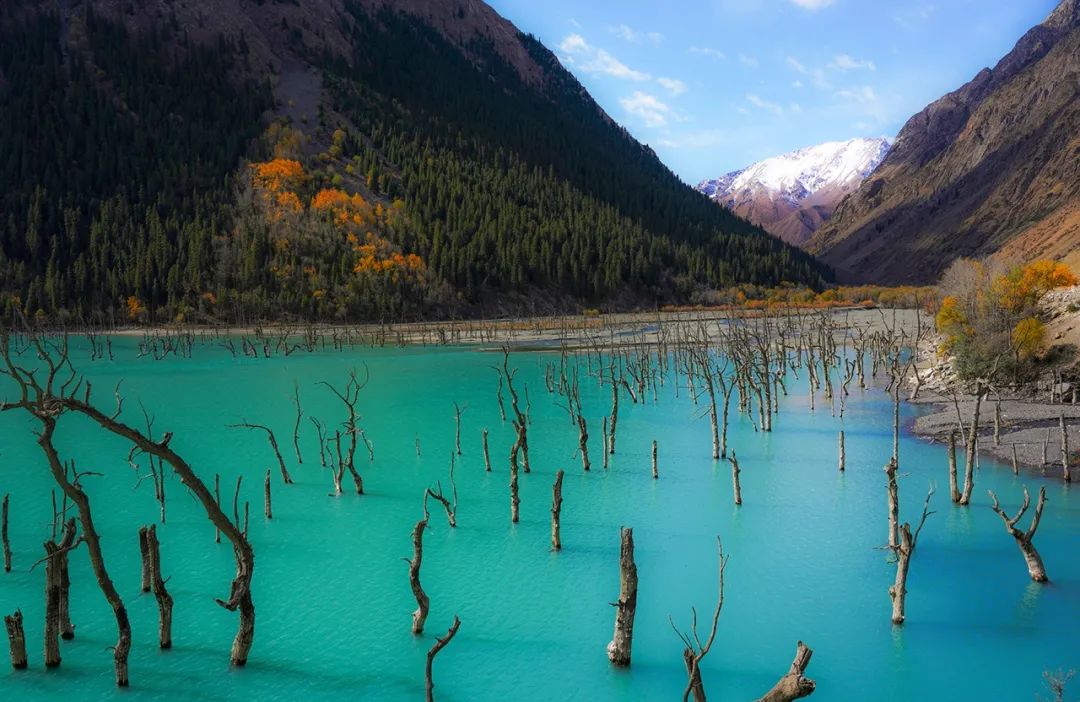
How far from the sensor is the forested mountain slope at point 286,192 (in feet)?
354

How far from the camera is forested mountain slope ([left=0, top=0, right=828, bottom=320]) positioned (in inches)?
4250

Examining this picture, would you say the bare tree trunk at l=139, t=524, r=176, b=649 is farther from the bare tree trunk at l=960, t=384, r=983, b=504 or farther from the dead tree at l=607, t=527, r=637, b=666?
the bare tree trunk at l=960, t=384, r=983, b=504

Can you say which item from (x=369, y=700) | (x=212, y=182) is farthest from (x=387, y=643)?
(x=212, y=182)

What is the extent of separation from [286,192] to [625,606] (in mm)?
119798

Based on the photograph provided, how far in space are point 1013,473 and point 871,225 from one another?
622ft

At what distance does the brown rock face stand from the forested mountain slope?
25.4 metres

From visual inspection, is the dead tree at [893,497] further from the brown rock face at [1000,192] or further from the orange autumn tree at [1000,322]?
the brown rock face at [1000,192]

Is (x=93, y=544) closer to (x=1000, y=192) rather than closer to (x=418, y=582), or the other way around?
(x=418, y=582)

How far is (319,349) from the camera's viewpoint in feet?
264

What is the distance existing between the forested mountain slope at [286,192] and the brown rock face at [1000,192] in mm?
25416

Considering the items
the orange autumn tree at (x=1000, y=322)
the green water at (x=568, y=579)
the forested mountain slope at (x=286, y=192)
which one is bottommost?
the green water at (x=568, y=579)

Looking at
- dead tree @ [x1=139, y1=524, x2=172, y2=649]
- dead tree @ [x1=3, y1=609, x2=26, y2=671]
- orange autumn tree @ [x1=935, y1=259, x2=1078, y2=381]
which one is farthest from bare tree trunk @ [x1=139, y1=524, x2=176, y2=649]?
orange autumn tree @ [x1=935, y1=259, x2=1078, y2=381]

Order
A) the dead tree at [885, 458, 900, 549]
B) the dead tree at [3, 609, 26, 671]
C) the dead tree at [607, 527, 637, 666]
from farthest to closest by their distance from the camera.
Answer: the dead tree at [885, 458, 900, 549], the dead tree at [3, 609, 26, 671], the dead tree at [607, 527, 637, 666]

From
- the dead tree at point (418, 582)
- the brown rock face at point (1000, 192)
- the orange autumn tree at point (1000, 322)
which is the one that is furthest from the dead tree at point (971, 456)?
the brown rock face at point (1000, 192)
